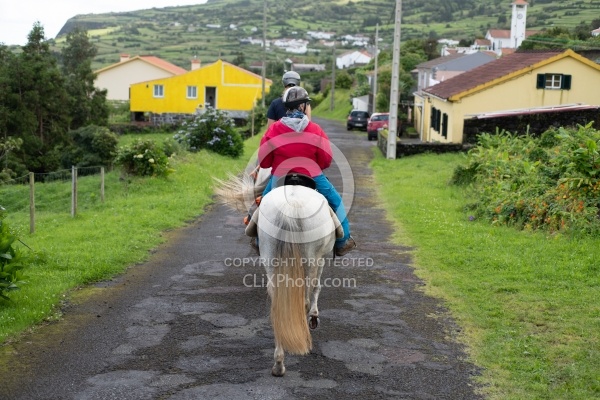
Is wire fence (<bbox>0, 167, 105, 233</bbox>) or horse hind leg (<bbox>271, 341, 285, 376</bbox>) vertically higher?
horse hind leg (<bbox>271, 341, 285, 376</bbox>)

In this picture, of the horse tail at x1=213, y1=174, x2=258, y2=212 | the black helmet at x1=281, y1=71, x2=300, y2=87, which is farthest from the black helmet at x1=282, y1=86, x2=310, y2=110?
the black helmet at x1=281, y1=71, x2=300, y2=87

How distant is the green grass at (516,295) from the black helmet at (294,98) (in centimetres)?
289

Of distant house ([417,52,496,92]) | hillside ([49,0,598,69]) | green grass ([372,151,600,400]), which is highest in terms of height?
hillside ([49,0,598,69])

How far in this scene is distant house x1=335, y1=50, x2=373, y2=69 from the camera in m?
131

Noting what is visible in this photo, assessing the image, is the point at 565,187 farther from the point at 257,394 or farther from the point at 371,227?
the point at 257,394

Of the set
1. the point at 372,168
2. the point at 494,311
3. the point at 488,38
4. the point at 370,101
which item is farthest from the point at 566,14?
the point at 494,311

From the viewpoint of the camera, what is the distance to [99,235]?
1220cm

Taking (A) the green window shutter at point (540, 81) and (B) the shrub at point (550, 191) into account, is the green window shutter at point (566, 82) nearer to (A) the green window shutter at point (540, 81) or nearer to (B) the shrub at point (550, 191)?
(A) the green window shutter at point (540, 81)

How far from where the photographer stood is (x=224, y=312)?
8.05 metres

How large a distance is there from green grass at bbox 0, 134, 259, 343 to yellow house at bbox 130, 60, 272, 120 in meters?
42.6

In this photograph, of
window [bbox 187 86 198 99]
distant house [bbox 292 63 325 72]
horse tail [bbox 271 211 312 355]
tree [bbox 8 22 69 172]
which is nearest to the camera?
horse tail [bbox 271 211 312 355]

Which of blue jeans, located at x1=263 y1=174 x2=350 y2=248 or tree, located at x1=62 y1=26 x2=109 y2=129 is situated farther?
tree, located at x1=62 y1=26 x2=109 y2=129

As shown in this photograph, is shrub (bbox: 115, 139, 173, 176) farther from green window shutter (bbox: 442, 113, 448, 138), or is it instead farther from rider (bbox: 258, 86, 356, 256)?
green window shutter (bbox: 442, 113, 448, 138)

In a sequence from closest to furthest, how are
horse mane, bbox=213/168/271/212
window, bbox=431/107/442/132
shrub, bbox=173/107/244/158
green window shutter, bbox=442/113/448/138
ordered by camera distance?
horse mane, bbox=213/168/271/212
shrub, bbox=173/107/244/158
green window shutter, bbox=442/113/448/138
window, bbox=431/107/442/132
